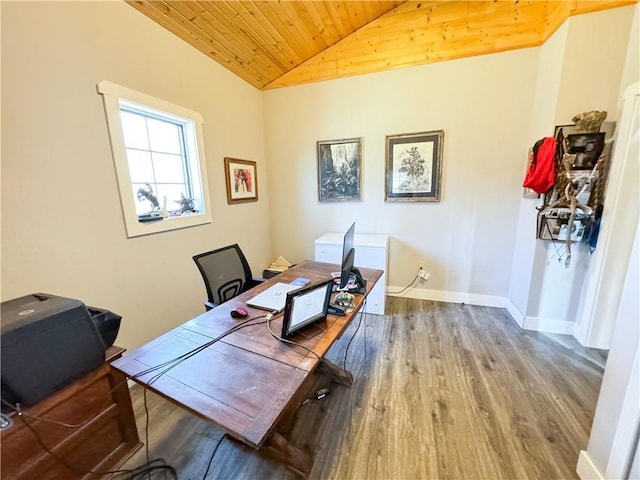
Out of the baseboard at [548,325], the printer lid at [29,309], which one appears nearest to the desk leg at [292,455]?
the printer lid at [29,309]

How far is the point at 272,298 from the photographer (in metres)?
1.57

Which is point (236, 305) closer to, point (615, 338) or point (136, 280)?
point (136, 280)

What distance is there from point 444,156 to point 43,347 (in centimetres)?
331

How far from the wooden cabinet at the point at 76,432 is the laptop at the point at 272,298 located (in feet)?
2.25

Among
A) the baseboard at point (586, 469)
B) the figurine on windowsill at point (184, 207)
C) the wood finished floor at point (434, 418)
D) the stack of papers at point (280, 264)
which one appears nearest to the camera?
the baseboard at point (586, 469)

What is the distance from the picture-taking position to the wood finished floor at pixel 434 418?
1279mm

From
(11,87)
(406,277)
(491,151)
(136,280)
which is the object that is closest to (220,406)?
(136,280)

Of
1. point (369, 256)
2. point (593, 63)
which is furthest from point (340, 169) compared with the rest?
point (593, 63)

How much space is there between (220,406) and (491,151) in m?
3.17

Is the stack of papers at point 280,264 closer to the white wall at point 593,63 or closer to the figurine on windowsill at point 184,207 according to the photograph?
the figurine on windowsill at point 184,207

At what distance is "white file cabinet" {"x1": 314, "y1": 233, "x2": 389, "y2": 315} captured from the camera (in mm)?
2738

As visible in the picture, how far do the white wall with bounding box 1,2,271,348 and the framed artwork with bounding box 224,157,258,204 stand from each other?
2.06 feet

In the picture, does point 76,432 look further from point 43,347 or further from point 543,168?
point 543,168

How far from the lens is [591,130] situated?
6.46 ft
